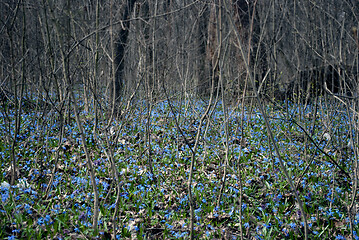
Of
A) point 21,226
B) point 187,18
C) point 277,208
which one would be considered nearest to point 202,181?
point 277,208

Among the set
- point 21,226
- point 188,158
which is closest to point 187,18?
point 188,158

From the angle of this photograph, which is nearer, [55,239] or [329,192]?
[55,239]

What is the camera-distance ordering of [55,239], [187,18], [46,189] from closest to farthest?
[55,239] < [46,189] < [187,18]

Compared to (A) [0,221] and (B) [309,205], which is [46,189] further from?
(B) [309,205]

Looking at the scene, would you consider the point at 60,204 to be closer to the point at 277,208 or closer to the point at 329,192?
the point at 277,208

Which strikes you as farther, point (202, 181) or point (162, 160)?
point (162, 160)

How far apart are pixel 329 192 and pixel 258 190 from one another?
688 millimetres

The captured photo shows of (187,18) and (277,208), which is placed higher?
(187,18)

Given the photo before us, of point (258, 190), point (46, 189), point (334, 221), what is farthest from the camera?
point (258, 190)

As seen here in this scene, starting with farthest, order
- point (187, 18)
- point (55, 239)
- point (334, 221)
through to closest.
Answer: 1. point (187, 18)
2. point (334, 221)
3. point (55, 239)

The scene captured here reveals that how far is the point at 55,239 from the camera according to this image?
7.49 ft

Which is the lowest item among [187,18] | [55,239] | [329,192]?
[55,239]

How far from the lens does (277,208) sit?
2.84 m

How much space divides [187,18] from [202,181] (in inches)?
154
